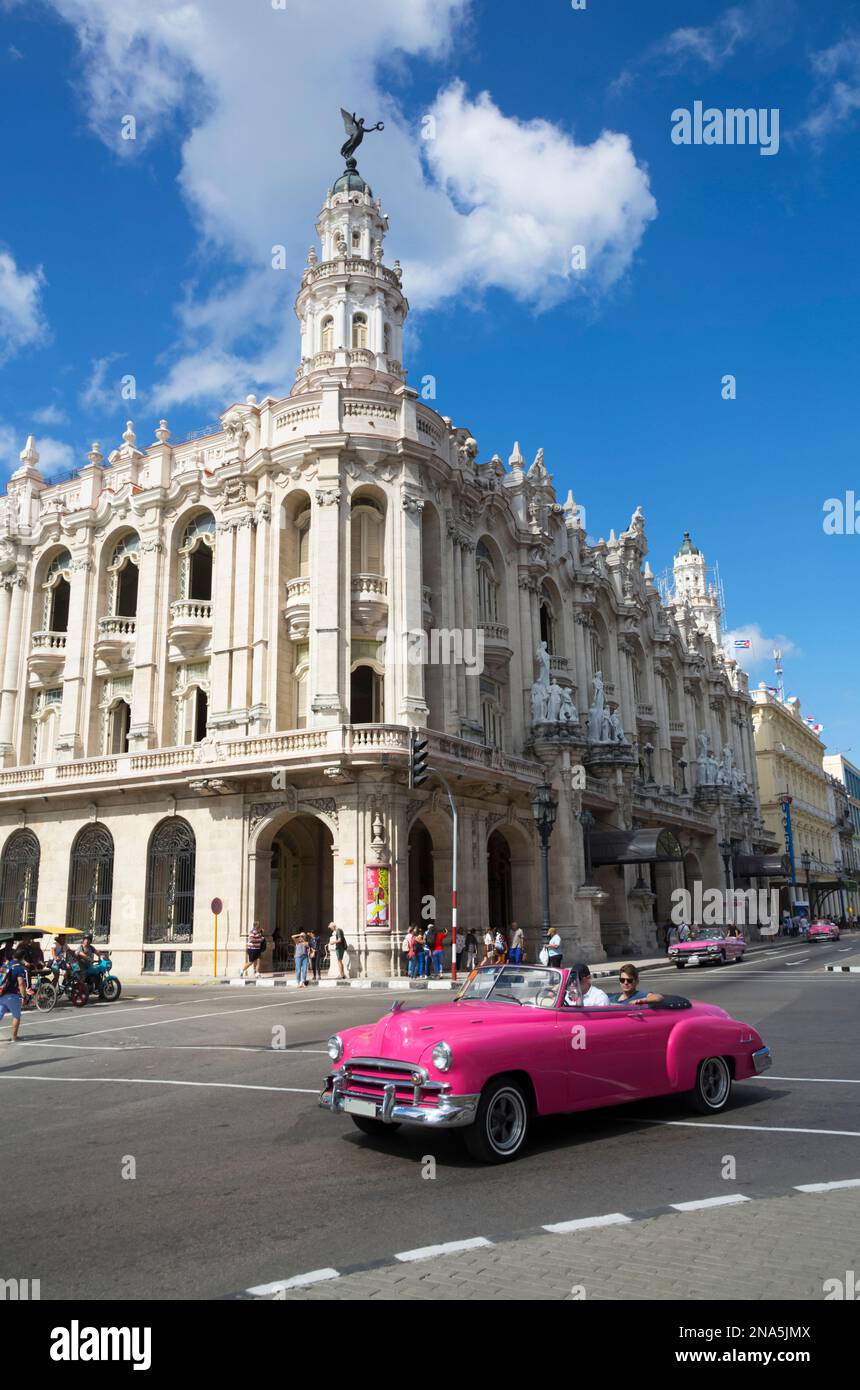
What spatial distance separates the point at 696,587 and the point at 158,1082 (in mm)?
85311

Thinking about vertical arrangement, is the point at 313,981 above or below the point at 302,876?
below

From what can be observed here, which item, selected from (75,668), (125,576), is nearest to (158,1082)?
(75,668)

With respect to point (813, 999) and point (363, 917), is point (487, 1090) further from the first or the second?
point (363, 917)

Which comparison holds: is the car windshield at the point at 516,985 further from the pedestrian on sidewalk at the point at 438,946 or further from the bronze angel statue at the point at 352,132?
the bronze angel statue at the point at 352,132

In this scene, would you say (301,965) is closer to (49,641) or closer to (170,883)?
(170,883)

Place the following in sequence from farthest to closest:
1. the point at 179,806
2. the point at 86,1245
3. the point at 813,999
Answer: the point at 179,806 < the point at 813,999 < the point at 86,1245

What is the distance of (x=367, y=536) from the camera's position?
34.3 metres

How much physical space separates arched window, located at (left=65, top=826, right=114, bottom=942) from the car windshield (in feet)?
87.6

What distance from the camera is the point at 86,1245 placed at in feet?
18.2

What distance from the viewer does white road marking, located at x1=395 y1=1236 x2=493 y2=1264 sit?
5.14m

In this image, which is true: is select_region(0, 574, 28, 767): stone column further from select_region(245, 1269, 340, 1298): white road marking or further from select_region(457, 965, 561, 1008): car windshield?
select_region(245, 1269, 340, 1298): white road marking

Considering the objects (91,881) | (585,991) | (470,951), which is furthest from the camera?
(91,881)
